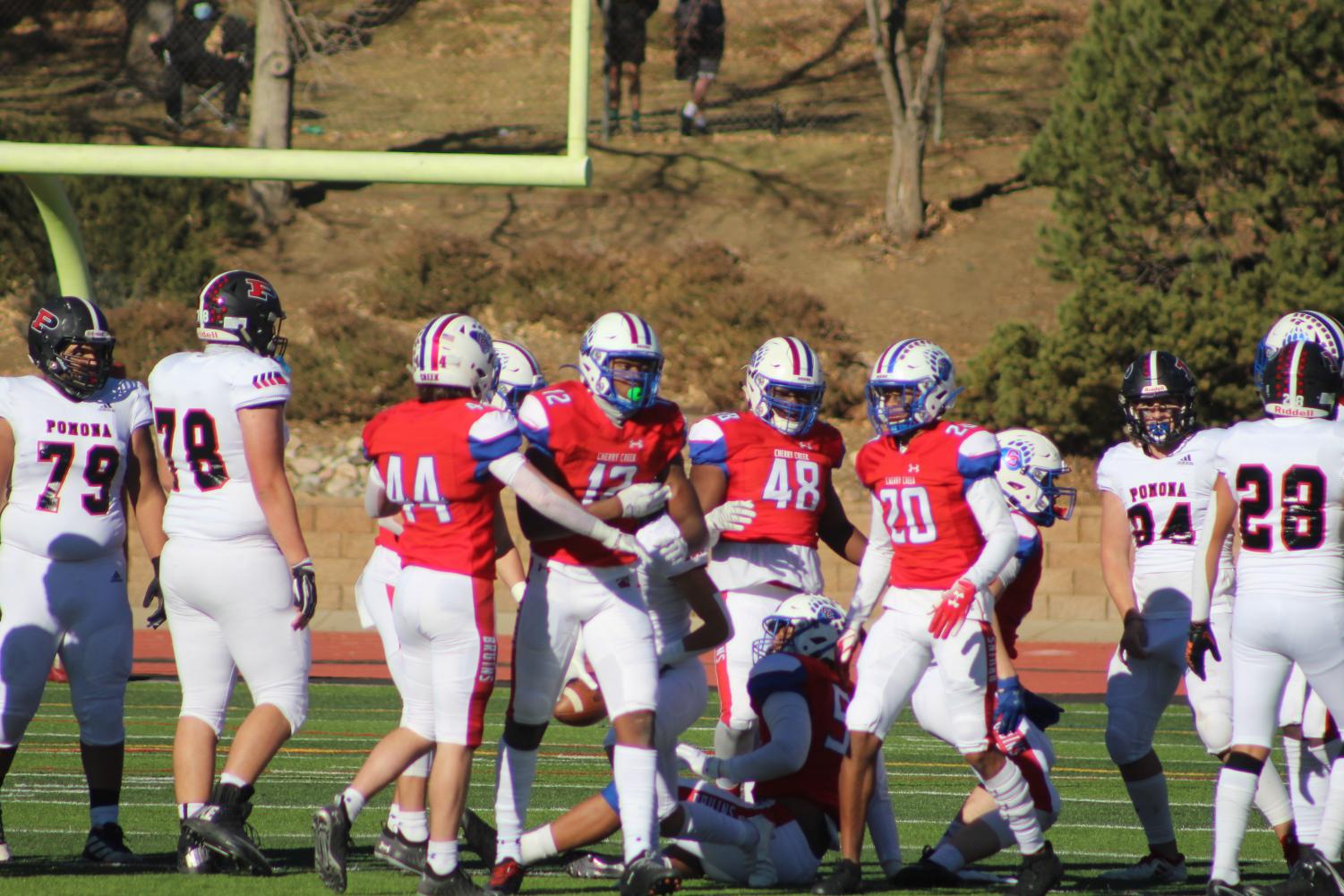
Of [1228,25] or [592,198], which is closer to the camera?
[1228,25]

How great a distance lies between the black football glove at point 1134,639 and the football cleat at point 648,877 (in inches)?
101

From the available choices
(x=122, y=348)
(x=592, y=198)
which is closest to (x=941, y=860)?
(x=122, y=348)

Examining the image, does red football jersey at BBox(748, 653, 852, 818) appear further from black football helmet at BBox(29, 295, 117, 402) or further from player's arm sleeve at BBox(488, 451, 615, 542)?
black football helmet at BBox(29, 295, 117, 402)

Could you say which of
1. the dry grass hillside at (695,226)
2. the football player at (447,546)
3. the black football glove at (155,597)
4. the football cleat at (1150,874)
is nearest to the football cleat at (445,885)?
the football player at (447,546)

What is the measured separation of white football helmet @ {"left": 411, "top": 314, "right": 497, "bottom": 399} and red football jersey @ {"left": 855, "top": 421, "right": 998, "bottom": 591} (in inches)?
58.2

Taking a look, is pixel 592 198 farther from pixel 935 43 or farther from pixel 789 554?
pixel 789 554

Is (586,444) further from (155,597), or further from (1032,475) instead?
(1032,475)

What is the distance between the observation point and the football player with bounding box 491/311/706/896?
6.00 m

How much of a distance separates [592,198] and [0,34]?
1282 centimetres

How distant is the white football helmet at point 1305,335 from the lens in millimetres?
6707

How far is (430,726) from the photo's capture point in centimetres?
621

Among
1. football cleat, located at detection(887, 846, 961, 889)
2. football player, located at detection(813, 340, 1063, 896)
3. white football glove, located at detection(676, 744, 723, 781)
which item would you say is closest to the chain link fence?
Result: football player, located at detection(813, 340, 1063, 896)

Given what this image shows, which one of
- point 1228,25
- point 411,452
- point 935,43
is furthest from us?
point 935,43

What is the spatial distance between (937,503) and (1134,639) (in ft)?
4.35
